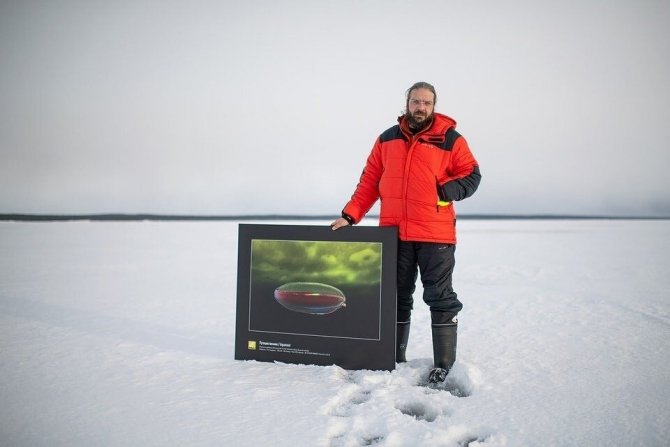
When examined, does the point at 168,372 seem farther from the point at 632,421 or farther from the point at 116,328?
the point at 632,421

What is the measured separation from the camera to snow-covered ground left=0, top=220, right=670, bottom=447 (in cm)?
179

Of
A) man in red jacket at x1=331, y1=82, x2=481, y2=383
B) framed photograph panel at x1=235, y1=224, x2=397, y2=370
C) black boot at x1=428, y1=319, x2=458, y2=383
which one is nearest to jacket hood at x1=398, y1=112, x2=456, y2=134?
man in red jacket at x1=331, y1=82, x2=481, y2=383

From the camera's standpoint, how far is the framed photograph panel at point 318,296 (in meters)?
2.51

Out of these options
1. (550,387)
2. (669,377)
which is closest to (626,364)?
(669,377)

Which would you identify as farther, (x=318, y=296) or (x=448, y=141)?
(x=318, y=296)

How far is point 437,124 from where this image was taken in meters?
2.42

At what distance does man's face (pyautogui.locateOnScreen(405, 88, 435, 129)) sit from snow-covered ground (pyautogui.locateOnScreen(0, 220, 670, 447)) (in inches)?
51.4

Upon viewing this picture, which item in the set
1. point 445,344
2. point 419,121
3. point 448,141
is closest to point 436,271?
point 445,344

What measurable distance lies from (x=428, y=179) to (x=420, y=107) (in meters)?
0.38

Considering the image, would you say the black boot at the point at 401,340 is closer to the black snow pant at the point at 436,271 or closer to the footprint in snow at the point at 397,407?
the footprint in snow at the point at 397,407

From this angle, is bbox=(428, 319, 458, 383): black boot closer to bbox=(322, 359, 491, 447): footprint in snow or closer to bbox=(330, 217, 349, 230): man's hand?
bbox=(322, 359, 491, 447): footprint in snow

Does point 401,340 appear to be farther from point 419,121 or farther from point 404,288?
point 419,121

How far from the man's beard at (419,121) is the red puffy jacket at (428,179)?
0.03 meters

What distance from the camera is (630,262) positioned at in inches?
298
